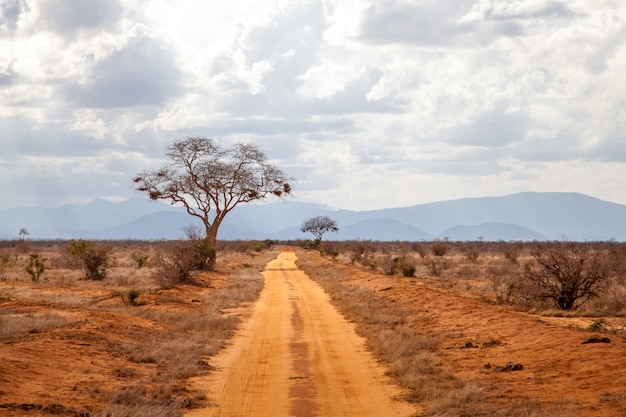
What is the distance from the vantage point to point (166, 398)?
1173cm

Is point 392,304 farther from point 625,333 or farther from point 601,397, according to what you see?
point 601,397

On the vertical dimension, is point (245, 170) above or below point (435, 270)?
above

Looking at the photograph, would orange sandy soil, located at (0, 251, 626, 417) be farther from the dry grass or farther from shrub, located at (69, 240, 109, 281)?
shrub, located at (69, 240, 109, 281)

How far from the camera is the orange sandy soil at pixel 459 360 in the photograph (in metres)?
10.9

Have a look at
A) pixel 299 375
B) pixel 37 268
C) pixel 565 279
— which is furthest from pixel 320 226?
pixel 299 375

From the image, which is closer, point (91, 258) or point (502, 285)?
point (502, 285)

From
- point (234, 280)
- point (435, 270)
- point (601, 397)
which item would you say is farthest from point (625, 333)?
point (435, 270)

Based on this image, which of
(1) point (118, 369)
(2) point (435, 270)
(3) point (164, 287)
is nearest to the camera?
(1) point (118, 369)

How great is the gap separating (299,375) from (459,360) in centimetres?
364

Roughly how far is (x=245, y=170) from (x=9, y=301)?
3102 centimetres

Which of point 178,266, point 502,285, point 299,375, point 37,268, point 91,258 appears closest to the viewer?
point 299,375

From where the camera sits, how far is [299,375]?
540 inches

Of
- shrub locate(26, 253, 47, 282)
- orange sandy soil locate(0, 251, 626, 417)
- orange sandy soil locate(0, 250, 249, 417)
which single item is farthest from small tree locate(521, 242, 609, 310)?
shrub locate(26, 253, 47, 282)

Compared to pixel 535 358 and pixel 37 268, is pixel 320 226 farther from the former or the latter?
pixel 535 358
